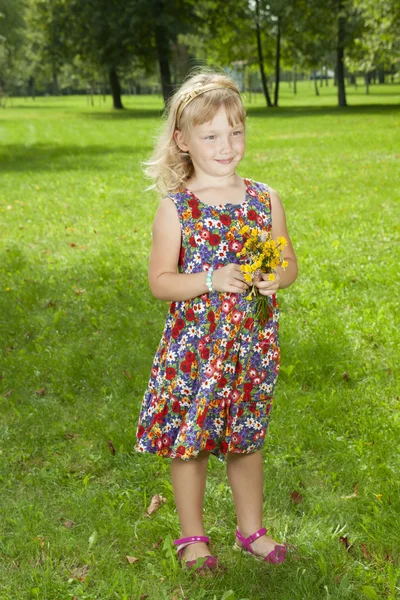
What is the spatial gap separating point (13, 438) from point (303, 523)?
5.80 feet

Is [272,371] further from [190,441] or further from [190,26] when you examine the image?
[190,26]

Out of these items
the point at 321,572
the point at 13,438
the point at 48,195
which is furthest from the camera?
the point at 48,195

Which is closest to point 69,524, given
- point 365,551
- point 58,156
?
point 365,551

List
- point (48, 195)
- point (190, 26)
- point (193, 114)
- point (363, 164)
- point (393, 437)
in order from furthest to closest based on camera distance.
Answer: point (190, 26)
point (363, 164)
point (48, 195)
point (393, 437)
point (193, 114)

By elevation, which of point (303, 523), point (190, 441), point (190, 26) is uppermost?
point (190, 26)

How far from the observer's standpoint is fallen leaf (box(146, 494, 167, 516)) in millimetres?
3391

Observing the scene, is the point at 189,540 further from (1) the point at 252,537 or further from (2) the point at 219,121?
(2) the point at 219,121

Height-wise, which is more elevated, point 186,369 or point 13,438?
point 186,369

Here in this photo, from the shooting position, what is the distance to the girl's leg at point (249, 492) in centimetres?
296

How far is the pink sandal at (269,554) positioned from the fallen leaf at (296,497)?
0.39 m

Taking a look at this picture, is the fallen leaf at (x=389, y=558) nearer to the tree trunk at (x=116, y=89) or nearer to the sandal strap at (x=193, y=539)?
the sandal strap at (x=193, y=539)

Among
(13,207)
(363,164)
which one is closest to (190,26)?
(363,164)

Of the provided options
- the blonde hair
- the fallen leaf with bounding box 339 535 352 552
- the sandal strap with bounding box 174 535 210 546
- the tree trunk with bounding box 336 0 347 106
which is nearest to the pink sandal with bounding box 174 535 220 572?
the sandal strap with bounding box 174 535 210 546

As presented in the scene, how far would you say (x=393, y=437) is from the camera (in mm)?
3836
